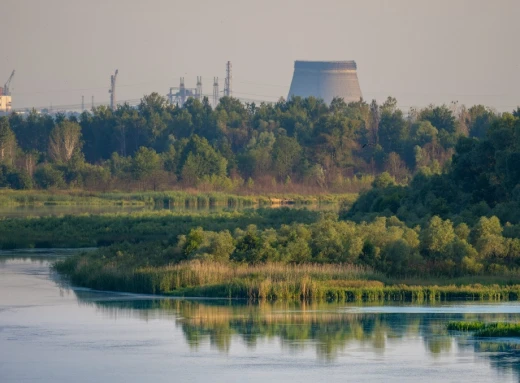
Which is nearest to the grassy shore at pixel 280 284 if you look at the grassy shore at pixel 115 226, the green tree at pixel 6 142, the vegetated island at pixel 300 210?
the vegetated island at pixel 300 210

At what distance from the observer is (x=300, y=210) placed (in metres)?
75.8

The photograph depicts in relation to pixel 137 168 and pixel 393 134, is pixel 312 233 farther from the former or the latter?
pixel 393 134

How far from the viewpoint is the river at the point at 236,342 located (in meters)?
26.5

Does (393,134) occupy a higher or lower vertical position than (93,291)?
higher

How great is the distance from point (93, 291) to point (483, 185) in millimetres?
28263

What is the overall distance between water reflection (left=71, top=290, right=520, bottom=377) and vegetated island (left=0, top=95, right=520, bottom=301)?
2.40 metres

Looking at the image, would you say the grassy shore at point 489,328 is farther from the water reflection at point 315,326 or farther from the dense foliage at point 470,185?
the dense foliage at point 470,185

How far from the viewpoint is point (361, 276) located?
42.0 meters

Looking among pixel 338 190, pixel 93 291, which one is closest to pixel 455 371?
pixel 93 291

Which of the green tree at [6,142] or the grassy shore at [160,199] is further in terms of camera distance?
the green tree at [6,142]

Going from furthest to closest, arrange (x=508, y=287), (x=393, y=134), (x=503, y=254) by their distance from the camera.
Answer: (x=393, y=134)
(x=503, y=254)
(x=508, y=287)

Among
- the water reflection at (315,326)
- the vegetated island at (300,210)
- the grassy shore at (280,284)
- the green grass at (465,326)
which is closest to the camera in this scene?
the water reflection at (315,326)

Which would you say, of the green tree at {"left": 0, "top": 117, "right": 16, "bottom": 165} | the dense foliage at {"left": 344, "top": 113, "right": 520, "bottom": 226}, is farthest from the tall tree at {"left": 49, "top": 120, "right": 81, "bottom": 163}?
the dense foliage at {"left": 344, "top": 113, "right": 520, "bottom": 226}

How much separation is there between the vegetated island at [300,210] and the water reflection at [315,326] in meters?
2.40
